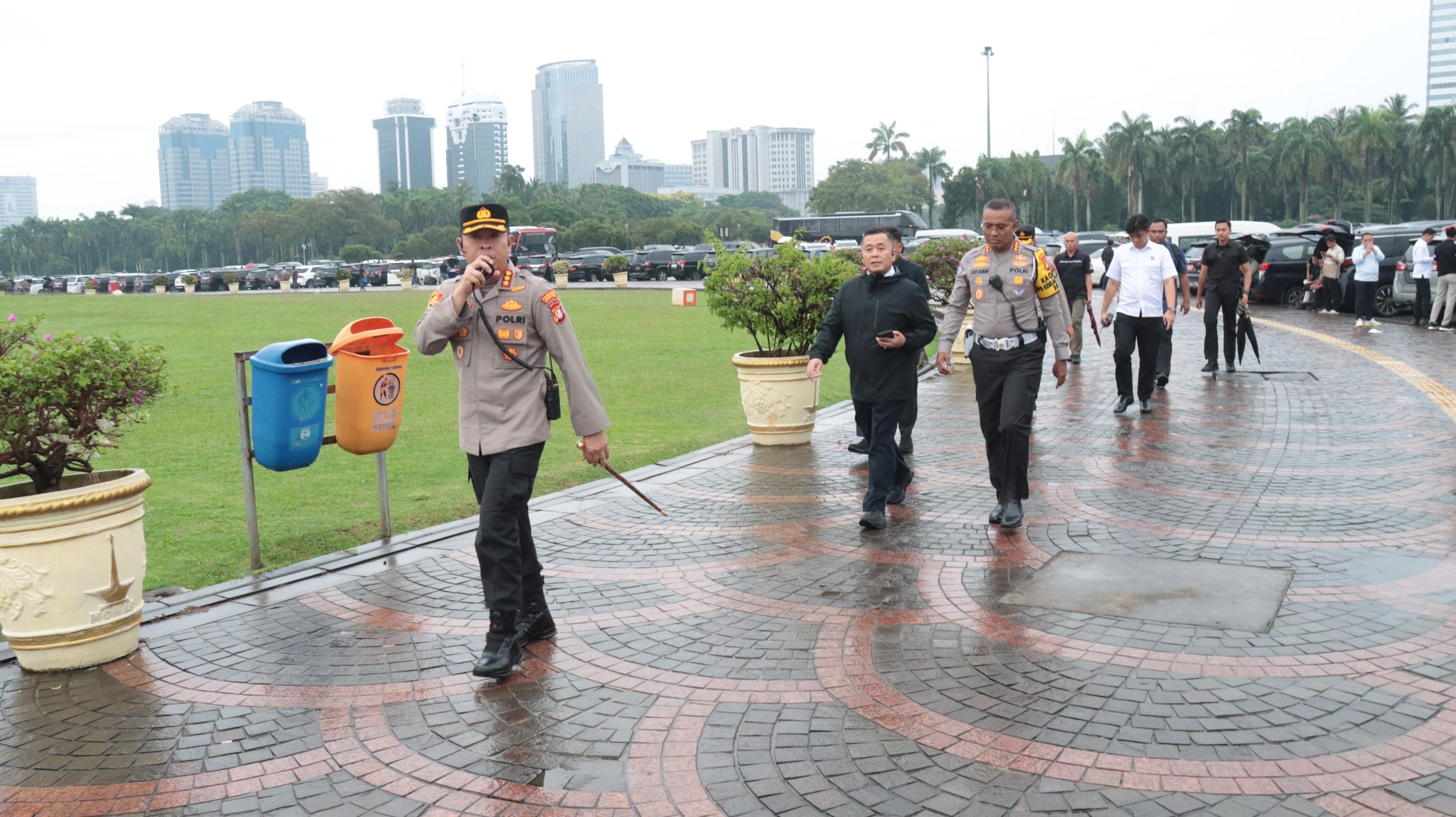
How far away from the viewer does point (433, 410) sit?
38.3ft

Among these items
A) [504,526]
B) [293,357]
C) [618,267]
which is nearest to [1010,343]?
[504,526]

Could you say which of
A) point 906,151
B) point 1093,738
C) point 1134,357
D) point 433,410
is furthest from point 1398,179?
point 1093,738

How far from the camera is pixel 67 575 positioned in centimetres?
455

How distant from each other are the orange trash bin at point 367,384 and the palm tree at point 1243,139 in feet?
260

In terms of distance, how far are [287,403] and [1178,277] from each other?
28.8 ft

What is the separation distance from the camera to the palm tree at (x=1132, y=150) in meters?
78.4

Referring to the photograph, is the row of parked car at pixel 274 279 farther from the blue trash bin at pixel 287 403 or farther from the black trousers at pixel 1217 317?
the blue trash bin at pixel 287 403

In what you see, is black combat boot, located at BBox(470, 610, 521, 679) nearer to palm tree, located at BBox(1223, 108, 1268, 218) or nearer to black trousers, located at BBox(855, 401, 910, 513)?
black trousers, located at BBox(855, 401, 910, 513)

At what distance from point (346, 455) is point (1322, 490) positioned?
7195 millimetres

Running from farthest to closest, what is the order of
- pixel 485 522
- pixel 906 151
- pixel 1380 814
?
pixel 906 151
pixel 485 522
pixel 1380 814

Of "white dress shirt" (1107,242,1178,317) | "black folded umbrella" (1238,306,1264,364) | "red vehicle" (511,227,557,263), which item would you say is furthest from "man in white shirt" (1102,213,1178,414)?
"red vehicle" (511,227,557,263)

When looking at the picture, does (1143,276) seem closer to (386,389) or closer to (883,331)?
(883,331)

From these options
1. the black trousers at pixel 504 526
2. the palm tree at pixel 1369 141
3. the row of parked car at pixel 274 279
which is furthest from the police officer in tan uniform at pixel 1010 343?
the palm tree at pixel 1369 141

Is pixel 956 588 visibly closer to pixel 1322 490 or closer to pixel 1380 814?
pixel 1380 814
